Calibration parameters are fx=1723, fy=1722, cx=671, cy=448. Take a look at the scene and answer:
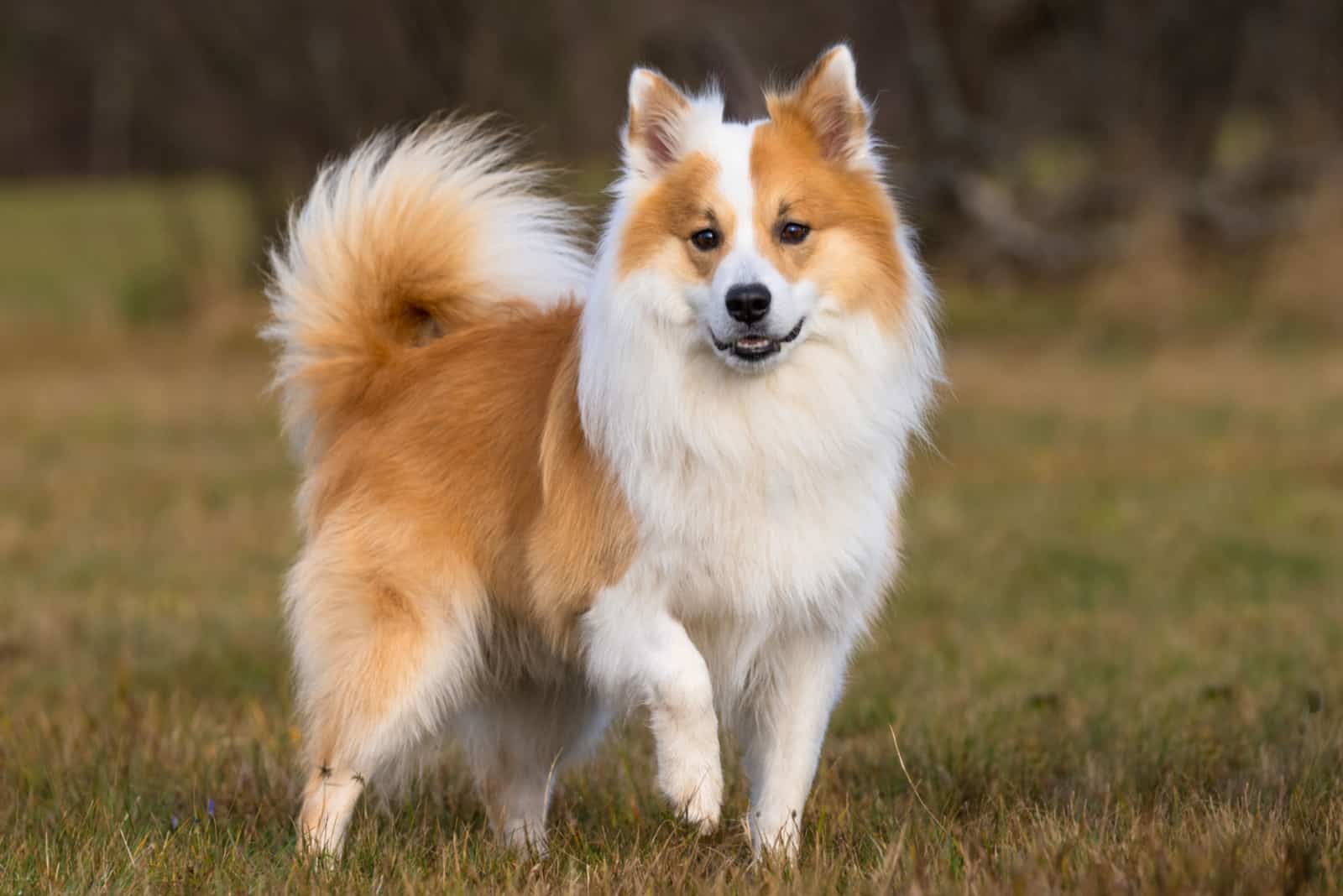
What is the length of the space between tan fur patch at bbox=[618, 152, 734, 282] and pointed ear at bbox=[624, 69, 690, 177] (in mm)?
98

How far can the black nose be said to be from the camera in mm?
3557

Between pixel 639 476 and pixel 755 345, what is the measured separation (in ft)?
1.25

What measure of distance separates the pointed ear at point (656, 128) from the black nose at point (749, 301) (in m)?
0.48

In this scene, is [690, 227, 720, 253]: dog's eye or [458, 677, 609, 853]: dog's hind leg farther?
[458, 677, 609, 853]: dog's hind leg

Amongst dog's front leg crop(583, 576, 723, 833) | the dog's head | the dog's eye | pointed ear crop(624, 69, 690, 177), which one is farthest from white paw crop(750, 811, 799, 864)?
pointed ear crop(624, 69, 690, 177)

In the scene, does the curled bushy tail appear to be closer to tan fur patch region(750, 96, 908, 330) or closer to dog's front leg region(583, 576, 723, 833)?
tan fur patch region(750, 96, 908, 330)

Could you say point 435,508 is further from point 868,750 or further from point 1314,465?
point 1314,465

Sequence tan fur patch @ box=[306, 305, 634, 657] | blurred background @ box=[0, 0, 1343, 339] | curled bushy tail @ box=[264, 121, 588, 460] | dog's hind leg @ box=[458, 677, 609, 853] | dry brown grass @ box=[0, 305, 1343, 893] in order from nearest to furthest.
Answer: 1. dry brown grass @ box=[0, 305, 1343, 893]
2. tan fur patch @ box=[306, 305, 634, 657]
3. dog's hind leg @ box=[458, 677, 609, 853]
4. curled bushy tail @ box=[264, 121, 588, 460]
5. blurred background @ box=[0, 0, 1343, 339]

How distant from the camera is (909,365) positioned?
3814mm

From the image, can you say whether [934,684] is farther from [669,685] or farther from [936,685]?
[669,685]

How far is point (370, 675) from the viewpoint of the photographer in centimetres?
399

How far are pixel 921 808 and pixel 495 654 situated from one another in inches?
43.0

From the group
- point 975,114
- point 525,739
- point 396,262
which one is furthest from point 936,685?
point 975,114

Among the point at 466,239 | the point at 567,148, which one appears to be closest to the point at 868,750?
the point at 466,239
